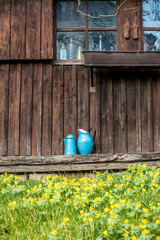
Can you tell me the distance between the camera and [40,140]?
178 inches

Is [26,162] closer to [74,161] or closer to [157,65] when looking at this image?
[74,161]

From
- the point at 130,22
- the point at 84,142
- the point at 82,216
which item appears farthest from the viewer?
the point at 130,22

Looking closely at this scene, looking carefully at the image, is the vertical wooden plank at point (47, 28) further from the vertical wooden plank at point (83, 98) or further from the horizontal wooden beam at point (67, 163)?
the horizontal wooden beam at point (67, 163)

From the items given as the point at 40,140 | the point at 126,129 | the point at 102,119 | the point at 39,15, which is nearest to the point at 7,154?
the point at 40,140

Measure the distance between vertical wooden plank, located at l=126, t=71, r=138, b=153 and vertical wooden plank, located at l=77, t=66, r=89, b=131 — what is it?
65 centimetres

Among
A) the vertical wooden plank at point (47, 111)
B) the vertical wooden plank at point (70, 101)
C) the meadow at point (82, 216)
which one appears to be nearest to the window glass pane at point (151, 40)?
the vertical wooden plank at point (70, 101)

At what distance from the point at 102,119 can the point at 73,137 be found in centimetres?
57

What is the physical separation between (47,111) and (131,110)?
130 cm

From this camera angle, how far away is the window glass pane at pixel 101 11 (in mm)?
4785

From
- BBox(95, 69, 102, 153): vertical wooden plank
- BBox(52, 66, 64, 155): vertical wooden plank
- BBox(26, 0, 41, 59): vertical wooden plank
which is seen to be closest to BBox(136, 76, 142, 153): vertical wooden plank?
BBox(95, 69, 102, 153): vertical wooden plank

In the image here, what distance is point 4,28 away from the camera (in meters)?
4.59

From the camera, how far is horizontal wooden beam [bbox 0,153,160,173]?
406 cm

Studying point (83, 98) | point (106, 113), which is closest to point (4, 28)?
point (83, 98)

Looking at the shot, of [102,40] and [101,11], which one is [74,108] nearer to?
[102,40]
